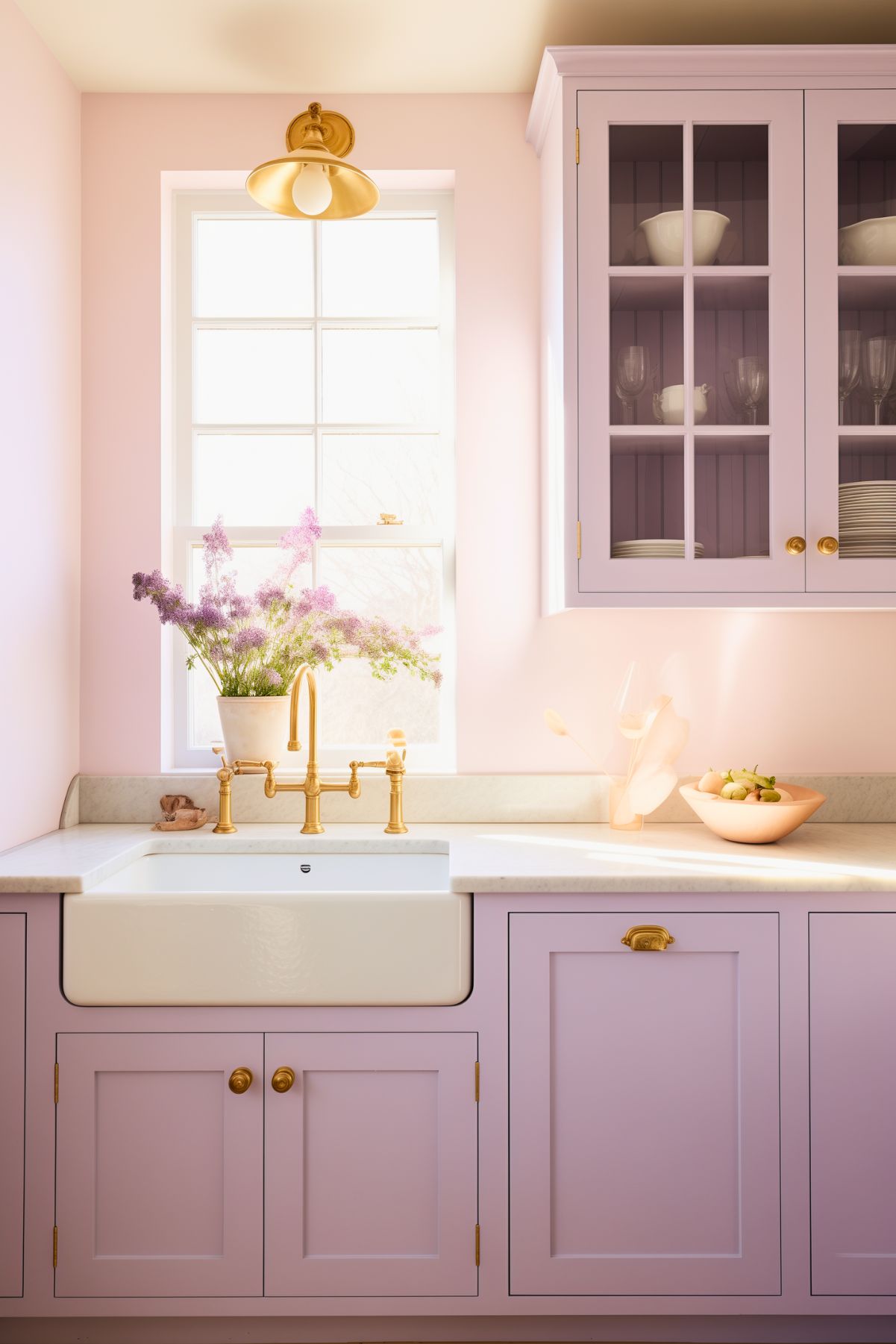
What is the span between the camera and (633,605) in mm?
1745

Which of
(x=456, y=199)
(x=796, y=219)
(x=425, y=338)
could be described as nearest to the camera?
(x=796, y=219)

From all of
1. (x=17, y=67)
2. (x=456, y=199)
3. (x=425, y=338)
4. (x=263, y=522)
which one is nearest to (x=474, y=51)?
(x=456, y=199)

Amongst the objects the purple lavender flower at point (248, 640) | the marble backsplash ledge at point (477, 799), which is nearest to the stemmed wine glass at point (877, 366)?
the marble backsplash ledge at point (477, 799)

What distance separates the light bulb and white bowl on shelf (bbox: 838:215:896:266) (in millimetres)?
1072

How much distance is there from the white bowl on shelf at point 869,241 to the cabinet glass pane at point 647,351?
0.36 m

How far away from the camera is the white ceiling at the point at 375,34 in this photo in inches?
70.9

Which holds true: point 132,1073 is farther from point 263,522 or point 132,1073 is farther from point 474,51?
point 474,51

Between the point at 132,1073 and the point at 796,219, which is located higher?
the point at 796,219

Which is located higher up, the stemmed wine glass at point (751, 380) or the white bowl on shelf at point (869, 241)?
the white bowl on shelf at point (869, 241)

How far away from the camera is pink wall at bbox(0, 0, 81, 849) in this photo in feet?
5.79

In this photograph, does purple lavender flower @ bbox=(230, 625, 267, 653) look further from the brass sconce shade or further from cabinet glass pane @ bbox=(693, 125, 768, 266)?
cabinet glass pane @ bbox=(693, 125, 768, 266)

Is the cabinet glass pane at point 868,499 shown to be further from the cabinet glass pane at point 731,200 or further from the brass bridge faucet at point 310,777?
the brass bridge faucet at point 310,777

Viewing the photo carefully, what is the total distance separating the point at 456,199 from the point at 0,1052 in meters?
2.13

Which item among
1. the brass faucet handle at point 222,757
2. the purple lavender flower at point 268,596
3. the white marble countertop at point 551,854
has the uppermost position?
the purple lavender flower at point 268,596
